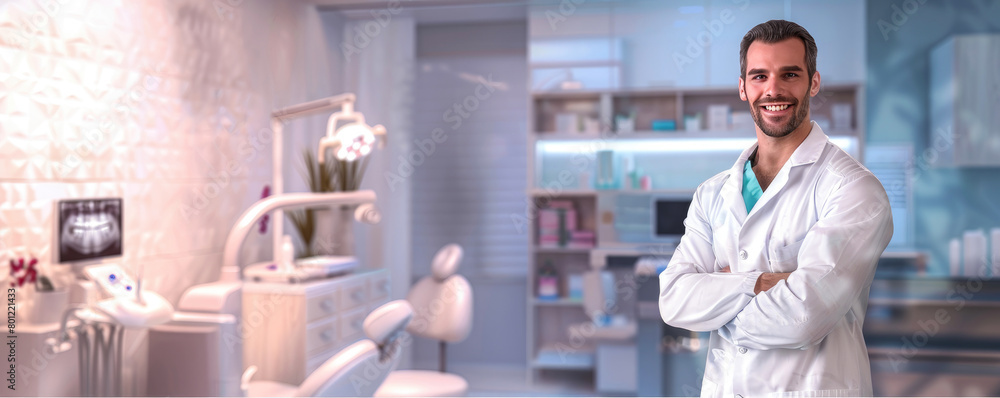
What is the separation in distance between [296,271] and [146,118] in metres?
0.98

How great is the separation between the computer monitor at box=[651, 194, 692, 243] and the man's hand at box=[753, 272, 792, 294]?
3.32 meters

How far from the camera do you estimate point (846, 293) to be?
133cm

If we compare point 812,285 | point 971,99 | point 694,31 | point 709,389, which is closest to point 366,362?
point 709,389

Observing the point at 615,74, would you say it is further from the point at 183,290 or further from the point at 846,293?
the point at 846,293

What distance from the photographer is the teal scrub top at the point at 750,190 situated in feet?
5.05

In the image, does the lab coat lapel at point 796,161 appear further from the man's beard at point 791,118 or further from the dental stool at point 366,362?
the dental stool at point 366,362

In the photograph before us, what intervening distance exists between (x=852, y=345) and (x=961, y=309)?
342 centimetres

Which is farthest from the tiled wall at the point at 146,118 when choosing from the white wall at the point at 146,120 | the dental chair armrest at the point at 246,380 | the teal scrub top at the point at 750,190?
the teal scrub top at the point at 750,190

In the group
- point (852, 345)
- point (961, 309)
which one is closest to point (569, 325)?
point (961, 309)

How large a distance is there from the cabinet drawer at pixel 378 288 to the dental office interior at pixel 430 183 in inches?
0.6

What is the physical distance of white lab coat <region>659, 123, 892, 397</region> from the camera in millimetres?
1335

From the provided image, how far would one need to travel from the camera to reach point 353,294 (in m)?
3.78

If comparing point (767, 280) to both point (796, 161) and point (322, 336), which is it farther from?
point (322, 336)

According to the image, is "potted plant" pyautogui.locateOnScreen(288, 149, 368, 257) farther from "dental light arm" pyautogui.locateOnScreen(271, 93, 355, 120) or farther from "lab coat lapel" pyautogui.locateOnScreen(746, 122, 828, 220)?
"lab coat lapel" pyautogui.locateOnScreen(746, 122, 828, 220)
